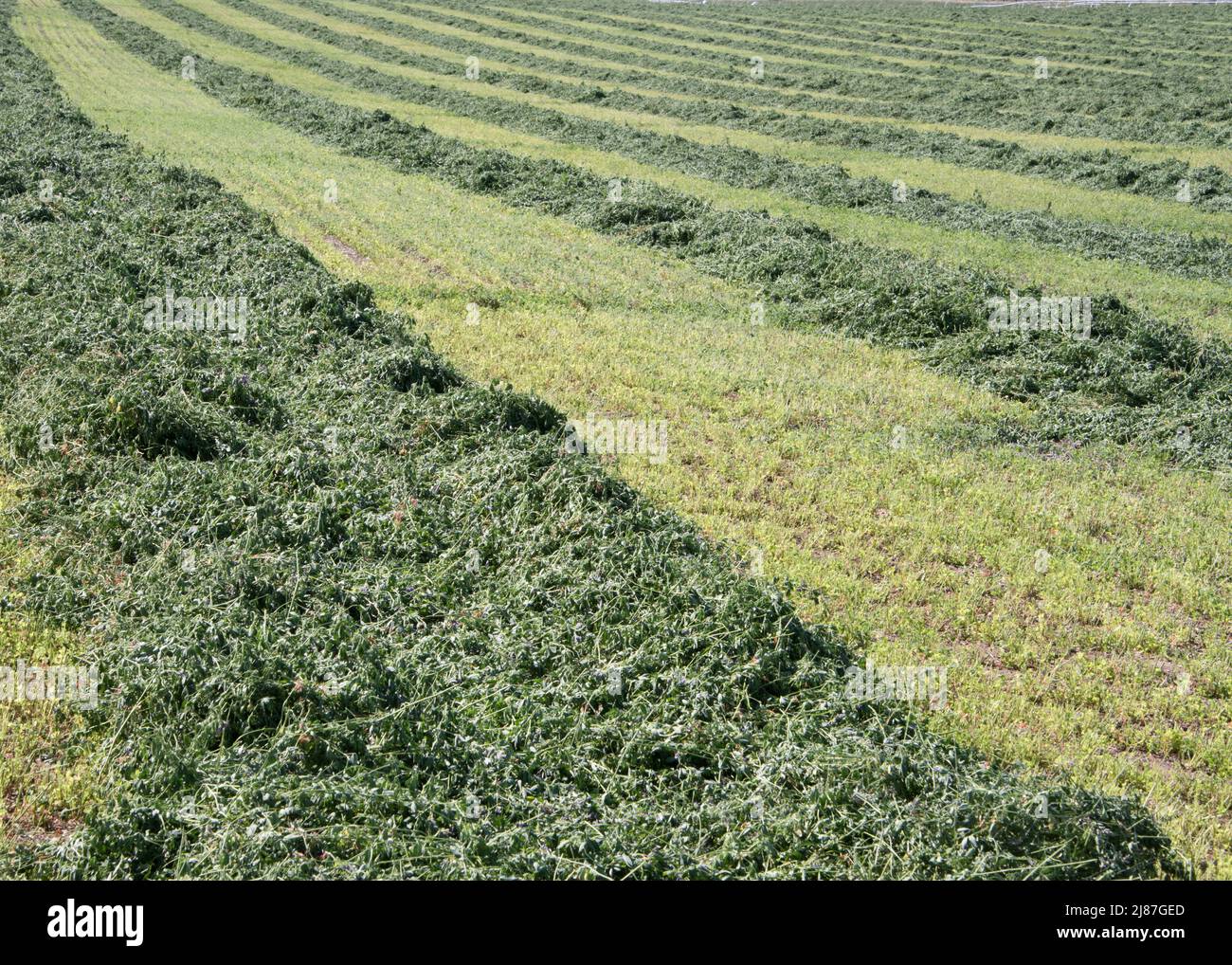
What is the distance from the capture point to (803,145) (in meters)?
31.5

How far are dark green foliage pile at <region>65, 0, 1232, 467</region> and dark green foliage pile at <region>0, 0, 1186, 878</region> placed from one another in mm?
6247

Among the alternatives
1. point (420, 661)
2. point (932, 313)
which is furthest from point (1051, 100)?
point (420, 661)

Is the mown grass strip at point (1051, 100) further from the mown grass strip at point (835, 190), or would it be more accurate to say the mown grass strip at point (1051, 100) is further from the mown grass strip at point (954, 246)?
the mown grass strip at point (954, 246)

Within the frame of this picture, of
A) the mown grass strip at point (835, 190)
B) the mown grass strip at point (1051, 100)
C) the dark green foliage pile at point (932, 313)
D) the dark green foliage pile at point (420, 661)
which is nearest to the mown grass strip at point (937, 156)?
the mown grass strip at point (835, 190)

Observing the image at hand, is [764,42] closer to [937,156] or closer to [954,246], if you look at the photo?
[937,156]

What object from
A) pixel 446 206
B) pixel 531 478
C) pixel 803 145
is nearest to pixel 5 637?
pixel 531 478

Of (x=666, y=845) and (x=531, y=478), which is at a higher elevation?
(x=531, y=478)

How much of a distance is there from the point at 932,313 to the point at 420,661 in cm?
1046

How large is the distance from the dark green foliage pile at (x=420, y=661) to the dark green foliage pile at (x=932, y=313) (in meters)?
6.25

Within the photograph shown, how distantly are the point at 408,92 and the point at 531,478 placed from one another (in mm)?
33845

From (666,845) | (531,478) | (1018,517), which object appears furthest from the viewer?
(1018,517)

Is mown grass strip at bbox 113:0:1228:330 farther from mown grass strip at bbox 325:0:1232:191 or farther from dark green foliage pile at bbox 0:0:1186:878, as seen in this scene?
dark green foliage pile at bbox 0:0:1186:878

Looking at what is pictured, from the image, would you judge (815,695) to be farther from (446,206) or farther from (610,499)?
(446,206)

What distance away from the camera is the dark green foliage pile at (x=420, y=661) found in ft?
15.9
